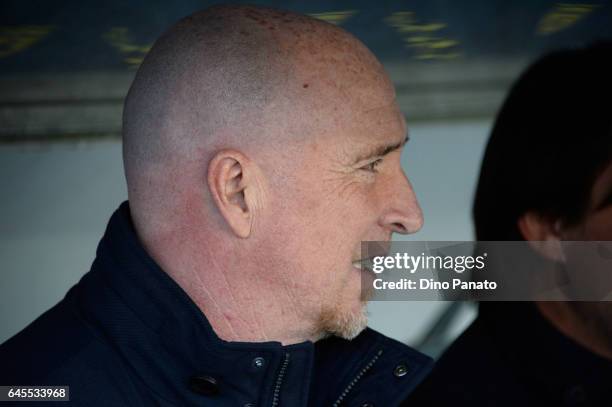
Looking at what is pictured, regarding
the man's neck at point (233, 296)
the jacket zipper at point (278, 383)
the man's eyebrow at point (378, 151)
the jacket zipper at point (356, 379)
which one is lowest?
the jacket zipper at point (356, 379)

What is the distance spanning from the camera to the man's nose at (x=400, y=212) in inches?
54.7

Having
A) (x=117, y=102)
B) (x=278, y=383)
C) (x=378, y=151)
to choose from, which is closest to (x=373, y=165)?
(x=378, y=151)

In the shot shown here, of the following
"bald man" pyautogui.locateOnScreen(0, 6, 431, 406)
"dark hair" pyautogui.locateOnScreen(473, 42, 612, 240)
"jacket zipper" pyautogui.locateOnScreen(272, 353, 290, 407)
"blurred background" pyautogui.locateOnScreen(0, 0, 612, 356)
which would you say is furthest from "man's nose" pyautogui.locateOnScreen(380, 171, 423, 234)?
"blurred background" pyautogui.locateOnScreen(0, 0, 612, 356)

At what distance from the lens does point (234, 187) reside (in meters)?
1.33

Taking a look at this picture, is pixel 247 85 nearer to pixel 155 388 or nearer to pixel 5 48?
pixel 155 388

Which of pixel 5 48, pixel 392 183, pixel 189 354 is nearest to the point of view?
pixel 189 354

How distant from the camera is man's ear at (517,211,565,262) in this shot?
1395mm

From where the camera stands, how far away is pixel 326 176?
135 cm

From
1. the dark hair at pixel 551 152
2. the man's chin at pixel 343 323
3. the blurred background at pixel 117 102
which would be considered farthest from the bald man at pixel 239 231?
the blurred background at pixel 117 102

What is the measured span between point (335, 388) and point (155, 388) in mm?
293

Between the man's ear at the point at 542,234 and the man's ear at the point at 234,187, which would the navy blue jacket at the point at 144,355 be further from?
the man's ear at the point at 542,234

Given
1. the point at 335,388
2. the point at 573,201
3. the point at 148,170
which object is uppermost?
the point at 148,170

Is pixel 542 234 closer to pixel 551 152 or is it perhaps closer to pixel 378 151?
pixel 551 152

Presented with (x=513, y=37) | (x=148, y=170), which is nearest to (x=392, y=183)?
(x=148, y=170)
